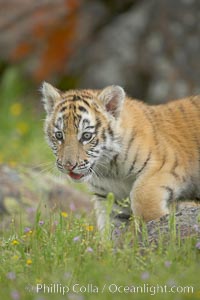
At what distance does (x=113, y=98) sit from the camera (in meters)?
6.82

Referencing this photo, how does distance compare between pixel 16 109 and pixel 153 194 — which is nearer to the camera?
pixel 153 194

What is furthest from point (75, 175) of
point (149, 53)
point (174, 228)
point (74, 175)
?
point (149, 53)

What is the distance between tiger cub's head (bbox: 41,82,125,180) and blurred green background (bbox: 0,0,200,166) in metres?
6.31

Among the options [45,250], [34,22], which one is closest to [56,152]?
[45,250]

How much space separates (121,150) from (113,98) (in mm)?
441

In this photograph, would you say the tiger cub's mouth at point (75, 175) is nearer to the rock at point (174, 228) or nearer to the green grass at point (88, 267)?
the green grass at point (88, 267)

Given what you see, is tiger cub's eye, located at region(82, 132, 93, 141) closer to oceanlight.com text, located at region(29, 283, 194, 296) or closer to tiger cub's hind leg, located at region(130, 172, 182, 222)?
tiger cub's hind leg, located at region(130, 172, 182, 222)

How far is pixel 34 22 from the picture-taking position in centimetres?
1477

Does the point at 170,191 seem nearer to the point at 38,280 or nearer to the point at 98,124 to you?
the point at 98,124

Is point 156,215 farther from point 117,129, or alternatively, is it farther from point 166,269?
point 166,269

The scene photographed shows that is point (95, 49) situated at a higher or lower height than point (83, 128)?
higher

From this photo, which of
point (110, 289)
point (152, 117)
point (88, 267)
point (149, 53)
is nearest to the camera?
point (110, 289)

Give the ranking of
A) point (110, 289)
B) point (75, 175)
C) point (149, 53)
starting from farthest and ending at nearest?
point (149, 53) < point (75, 175) < point (110, 289)

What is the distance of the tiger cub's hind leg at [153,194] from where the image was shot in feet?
21.3
